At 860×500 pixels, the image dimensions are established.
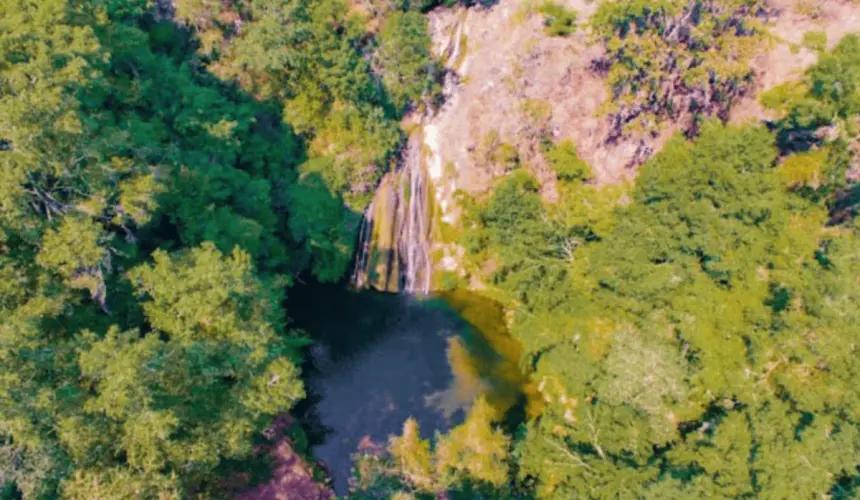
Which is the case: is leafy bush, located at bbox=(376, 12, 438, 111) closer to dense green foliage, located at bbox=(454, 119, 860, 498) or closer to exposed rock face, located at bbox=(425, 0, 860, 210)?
exposed rock face, located at bbox=(425, 0, 860, 210)

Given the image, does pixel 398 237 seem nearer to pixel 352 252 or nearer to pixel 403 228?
pixel 403 228

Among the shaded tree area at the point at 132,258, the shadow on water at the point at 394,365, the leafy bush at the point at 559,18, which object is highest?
the leafy bush at the point at 559,18

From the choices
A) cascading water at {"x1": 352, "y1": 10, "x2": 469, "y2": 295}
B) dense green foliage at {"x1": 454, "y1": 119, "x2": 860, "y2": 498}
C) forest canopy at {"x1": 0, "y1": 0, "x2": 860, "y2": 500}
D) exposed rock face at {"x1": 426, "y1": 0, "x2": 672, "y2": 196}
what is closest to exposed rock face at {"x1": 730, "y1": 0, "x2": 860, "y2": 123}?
forest canopy at {"x1": 0, "y1": 0, "x2": 860, "y2": 500}

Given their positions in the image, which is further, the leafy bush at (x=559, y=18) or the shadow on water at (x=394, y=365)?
the leafy bush at (x=559, y=18)

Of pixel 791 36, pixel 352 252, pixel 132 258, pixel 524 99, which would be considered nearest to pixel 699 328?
pixel 524 99

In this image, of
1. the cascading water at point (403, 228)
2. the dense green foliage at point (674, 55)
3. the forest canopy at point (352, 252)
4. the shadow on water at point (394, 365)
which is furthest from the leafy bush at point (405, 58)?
the shadow on water at point (394, 365)

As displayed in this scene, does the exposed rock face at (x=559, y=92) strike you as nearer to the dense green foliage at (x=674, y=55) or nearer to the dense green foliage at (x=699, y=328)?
the dense green foliage at (x=674, y=55)
